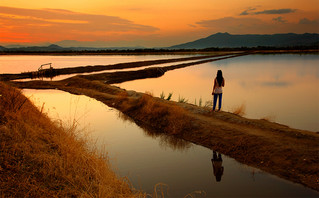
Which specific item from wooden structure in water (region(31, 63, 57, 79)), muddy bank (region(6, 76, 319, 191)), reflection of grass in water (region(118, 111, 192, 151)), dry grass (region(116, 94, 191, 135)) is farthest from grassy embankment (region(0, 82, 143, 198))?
wooden structure in water (region(31, 63, 57, 79))

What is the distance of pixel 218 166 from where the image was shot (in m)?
7.14

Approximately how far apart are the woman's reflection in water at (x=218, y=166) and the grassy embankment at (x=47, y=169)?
2.23 m

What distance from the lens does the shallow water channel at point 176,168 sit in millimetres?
5824

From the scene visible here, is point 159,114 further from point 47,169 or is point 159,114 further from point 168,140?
point 47,169

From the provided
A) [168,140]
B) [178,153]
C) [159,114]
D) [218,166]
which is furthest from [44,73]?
[218,166]

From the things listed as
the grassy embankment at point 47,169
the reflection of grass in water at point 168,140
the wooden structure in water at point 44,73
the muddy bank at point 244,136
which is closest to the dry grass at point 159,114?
the muddy bank at point 244,136

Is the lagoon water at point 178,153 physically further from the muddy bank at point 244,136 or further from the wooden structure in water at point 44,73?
the wooden structure in water at point 44,73

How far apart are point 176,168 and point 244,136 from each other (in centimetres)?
248

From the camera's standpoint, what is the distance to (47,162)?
5281mm

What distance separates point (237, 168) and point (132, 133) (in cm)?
438

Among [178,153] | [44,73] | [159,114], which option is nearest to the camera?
[178,153]

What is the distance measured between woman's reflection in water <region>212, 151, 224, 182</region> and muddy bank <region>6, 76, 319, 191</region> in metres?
0.34

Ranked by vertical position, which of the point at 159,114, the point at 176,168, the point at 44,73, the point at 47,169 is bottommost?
the point at 176,168

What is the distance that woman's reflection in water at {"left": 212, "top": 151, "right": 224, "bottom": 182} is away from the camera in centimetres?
667
